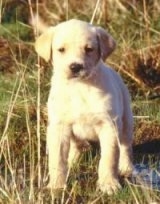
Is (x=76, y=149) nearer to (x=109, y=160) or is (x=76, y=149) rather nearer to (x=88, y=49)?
(x=109, y=160)

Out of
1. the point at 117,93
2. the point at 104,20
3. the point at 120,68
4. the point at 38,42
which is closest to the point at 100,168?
the point at 117,93

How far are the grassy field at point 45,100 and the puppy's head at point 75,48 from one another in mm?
196

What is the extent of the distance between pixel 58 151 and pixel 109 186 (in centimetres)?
35

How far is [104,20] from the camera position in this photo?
7715 mm

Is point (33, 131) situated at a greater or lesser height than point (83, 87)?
lesser

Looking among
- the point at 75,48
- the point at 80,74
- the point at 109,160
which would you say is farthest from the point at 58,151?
the point at 75,48

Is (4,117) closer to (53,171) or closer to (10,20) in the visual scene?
(53,171)

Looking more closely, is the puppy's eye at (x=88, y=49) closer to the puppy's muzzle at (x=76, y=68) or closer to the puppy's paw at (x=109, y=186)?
the puppy's muzzle at (x=76, y=68)

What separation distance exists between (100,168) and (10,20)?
5.02 meters

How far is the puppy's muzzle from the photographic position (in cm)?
424

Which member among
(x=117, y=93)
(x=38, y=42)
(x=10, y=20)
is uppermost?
(x=38, y=42)

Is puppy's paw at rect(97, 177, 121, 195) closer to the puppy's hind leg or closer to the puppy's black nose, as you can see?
the puppy's hind leg

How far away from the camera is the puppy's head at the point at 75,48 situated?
4285mm

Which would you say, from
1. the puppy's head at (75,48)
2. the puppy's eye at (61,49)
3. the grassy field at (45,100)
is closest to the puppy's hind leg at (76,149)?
the grassy field at (45,100)
